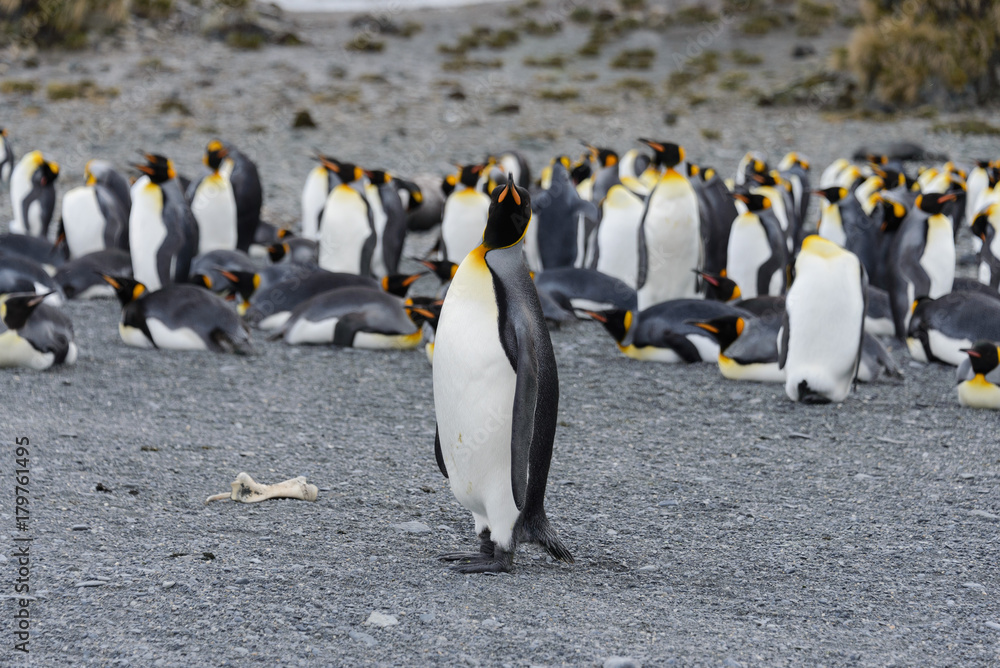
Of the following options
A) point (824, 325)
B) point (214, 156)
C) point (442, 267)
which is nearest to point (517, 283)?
point (824, 325)

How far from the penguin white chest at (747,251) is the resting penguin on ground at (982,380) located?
220cm

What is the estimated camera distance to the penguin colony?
2887mm

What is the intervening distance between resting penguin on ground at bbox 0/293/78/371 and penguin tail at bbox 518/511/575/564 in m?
3.15

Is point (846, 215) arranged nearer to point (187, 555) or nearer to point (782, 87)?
point (187, 555)

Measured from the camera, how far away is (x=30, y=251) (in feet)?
26.2

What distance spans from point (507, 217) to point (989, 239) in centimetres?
572

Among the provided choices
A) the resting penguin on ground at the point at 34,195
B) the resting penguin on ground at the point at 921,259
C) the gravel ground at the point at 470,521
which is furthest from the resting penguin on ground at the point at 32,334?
the resting penguin on ground at the point at 921,259

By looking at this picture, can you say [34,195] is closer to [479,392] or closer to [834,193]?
[834,193]

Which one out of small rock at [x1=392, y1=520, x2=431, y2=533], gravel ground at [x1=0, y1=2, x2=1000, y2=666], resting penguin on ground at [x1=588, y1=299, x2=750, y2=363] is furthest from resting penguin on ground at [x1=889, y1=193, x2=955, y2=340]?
small rock at [x1=392, y1=520, x2=431, y2=533]

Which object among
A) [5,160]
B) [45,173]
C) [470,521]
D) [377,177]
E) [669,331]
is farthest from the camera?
[5,160]

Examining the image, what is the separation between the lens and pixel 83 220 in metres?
8.45

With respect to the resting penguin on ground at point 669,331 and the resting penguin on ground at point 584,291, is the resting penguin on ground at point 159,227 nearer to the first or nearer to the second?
the resting penguin on ground at point 584,291

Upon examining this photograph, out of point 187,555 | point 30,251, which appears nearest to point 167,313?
point 30,251

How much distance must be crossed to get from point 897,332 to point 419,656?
5.04m
